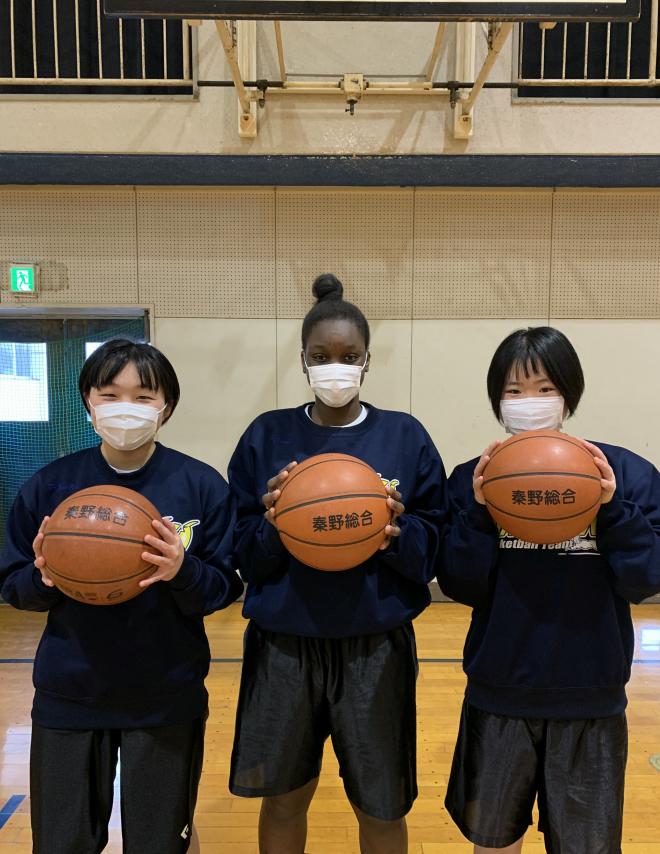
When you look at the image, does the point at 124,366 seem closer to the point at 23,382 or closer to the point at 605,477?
the point at 605,477

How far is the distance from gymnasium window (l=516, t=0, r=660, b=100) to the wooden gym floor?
3.99 meters

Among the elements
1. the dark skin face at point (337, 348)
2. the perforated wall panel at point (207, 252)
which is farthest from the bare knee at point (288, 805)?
the perforated wall panel at point (207, 252)

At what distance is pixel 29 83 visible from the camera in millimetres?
4676

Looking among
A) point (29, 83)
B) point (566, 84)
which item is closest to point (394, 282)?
point (566, 84)

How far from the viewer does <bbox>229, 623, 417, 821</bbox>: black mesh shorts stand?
1692 millimetres

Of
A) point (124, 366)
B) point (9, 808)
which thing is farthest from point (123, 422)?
point (9, 808)

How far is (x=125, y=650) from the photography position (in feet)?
5.21

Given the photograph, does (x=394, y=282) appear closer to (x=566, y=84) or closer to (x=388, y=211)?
(x=388, y=211)

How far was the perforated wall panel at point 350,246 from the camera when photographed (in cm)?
481

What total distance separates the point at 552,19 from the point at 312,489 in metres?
2.22

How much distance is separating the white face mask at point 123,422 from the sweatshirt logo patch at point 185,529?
229 millimetres

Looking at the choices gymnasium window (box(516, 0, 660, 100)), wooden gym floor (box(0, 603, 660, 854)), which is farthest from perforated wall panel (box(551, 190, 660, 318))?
wooden gym floor (box(0, 603, 660, 854))

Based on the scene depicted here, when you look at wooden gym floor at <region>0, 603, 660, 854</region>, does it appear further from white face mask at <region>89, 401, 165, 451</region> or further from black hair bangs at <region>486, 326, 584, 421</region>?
black hair bangs at <region>486, 326, 584, 421</region>

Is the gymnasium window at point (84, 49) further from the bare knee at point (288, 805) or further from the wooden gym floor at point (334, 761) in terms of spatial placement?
the bare knee at point (288, 805)
